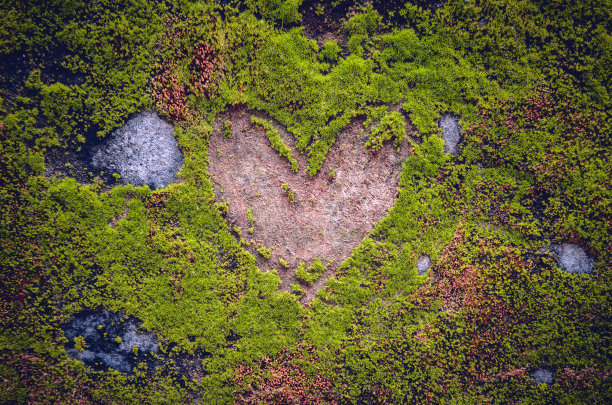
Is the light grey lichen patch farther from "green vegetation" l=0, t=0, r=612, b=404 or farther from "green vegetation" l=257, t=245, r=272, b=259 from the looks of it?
"green vegetation" l=257, t=245, r=272, b=259

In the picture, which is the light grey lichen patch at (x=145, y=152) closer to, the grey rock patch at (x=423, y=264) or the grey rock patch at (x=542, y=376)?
the grey rock patch at (x=423, y=264)

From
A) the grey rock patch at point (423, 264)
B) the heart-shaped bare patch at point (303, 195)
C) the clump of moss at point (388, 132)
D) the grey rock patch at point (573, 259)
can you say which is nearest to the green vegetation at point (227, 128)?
the heart-shaped bare patch at point (303, 195)

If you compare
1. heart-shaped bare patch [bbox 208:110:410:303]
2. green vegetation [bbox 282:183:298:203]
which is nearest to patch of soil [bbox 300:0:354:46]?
heart-shaped bare patch [bbox 208:110:410:303]

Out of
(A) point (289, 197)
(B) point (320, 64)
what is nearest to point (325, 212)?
(A) point (289, 197)

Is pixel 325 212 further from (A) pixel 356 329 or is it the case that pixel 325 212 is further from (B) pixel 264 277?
(A) pixel 356 329

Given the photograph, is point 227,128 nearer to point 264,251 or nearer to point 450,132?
point 264,251

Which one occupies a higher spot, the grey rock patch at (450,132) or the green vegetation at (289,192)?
the grey rock patch at (450,132)
